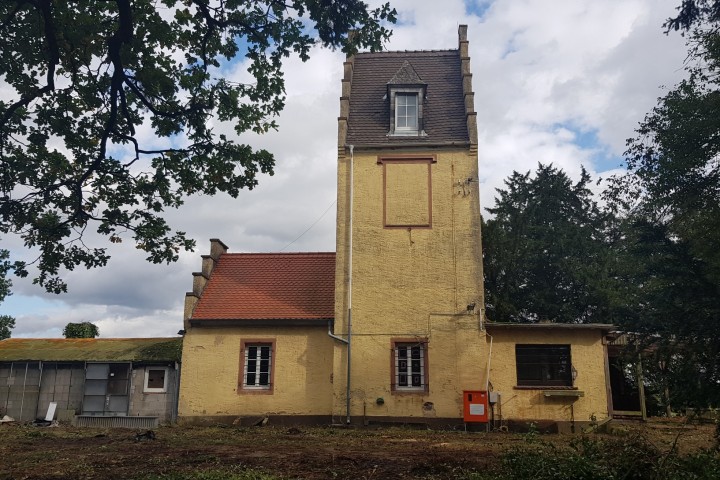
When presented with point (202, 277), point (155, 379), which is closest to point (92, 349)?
point (155, 379)

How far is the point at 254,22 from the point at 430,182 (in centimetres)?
1174

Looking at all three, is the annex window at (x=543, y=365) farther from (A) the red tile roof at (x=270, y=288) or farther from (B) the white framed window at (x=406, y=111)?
(B) the white framed window at (x=406, y=111)

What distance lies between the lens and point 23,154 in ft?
33.1

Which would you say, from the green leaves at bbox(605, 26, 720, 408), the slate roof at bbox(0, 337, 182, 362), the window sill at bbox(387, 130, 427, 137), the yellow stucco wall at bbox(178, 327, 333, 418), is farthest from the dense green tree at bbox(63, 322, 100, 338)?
the green leaves at bbox(605, 26, 720, 408)

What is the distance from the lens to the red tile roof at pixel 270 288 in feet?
68.0

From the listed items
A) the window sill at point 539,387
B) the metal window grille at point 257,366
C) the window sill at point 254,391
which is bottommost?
the window sill at point 254,391

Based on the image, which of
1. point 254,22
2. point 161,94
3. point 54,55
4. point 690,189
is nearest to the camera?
point 54,55

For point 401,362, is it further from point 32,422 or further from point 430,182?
point 32,422

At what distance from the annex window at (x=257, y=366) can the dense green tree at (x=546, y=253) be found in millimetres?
14271

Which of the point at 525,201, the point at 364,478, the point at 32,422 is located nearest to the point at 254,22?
the point at 364,478

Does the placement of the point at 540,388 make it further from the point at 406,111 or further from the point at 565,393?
the point at 406,111

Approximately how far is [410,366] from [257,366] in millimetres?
5104

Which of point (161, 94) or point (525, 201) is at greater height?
point (525, 201)

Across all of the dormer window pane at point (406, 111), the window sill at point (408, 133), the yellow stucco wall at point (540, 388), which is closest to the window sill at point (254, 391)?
the yellow stucco wall at point (540, 388)
